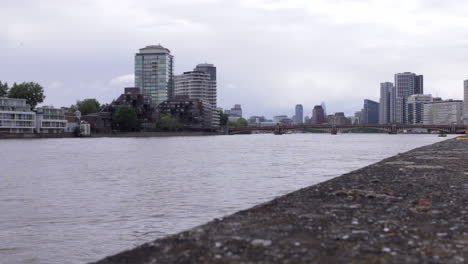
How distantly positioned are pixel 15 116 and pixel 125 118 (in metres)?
40.7

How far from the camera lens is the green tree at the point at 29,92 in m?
162

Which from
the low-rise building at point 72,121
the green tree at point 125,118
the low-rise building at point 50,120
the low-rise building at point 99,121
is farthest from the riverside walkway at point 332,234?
the low-rise building at point 99,121

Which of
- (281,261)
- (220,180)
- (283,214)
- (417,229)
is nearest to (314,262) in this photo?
(281,261)

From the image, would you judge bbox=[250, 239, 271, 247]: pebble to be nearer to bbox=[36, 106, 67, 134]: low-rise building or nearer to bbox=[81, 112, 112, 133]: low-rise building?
bbox=[36, 106, 67, 134]: low-rise building

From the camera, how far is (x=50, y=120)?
166250 millimetres

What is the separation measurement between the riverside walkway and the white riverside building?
152363mm

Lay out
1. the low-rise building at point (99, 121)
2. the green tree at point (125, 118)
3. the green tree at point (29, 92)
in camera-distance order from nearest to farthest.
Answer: the green tree at point (29, 92), the green tree at point (125, 118), the low-rise building at point (99, 121)

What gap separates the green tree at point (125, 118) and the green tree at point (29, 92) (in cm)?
2762

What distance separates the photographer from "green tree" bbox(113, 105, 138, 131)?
17800 centimetres

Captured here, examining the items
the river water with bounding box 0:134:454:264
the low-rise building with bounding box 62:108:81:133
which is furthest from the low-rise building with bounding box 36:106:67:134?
the river water with bounding box 0:134:454:264

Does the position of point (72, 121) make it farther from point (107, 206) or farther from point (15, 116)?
point (107, 206)

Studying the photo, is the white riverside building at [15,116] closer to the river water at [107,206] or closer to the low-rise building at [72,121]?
the low-rise building at [72,121]

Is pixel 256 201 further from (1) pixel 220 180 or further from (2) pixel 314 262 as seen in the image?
(2) pixel 314 262

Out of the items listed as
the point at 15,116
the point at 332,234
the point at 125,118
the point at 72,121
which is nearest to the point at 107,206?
the point at 332,234
